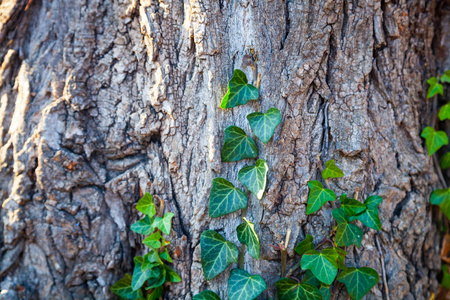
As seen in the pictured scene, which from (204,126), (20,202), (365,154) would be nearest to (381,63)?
(365,154)

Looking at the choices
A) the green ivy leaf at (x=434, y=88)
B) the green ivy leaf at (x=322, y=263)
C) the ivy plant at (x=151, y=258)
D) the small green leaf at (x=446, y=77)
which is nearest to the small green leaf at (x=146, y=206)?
the ivy plant at (x=151, y=258)

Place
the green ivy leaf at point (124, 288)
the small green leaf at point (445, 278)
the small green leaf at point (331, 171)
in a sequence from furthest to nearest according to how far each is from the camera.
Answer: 1. the small green leaf at point (445, 278)
2. the green ivy leaf at point (124, 288)
3. the small green leaf at point (331, 171)

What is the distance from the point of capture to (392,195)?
1408 mm

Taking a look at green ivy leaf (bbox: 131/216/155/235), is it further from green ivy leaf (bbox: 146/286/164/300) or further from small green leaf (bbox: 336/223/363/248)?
small green leaf (bbox: 336/223/363/248)

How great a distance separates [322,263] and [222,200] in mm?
441

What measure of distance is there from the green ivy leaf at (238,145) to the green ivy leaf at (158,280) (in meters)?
0.55

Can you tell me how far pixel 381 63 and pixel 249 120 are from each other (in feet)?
2.23

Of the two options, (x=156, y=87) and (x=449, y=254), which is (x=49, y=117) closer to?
(x=156, y=87)

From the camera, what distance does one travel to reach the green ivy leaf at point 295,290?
1198mm

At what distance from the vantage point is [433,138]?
1504 mm

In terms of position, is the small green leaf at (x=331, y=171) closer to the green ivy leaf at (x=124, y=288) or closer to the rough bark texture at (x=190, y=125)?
the rough bark texture at (x=190, y=125)

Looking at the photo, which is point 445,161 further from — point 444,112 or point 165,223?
point 165,223

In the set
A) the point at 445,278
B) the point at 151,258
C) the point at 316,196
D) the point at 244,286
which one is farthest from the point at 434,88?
the point at 151,258

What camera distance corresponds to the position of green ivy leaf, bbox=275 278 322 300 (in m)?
1.20
